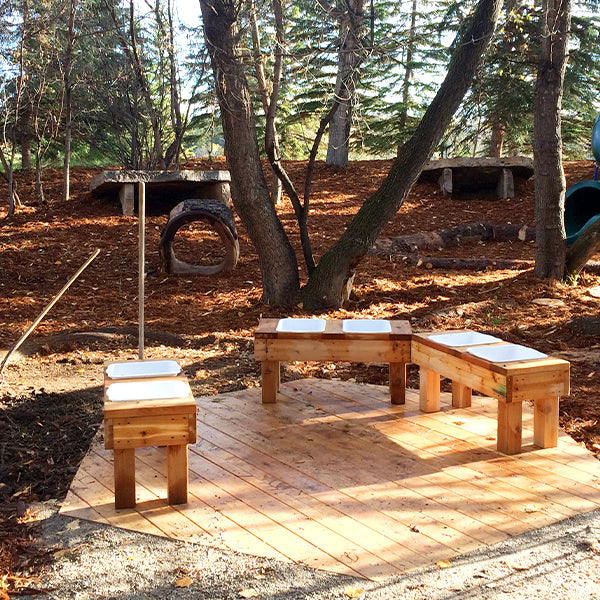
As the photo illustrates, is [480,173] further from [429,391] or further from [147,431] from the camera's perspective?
[147,431]

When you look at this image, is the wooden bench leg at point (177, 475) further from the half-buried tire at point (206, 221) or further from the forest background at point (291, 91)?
the half-buried tire at point (206, 221)

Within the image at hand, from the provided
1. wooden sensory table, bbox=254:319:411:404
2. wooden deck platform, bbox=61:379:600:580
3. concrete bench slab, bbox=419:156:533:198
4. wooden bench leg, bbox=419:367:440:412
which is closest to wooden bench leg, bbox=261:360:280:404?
wooden sensory table, bbox=254:319:411:404

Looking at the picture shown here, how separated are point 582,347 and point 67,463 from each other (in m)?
4.33

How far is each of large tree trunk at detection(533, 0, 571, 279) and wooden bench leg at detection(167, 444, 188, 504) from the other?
582cm

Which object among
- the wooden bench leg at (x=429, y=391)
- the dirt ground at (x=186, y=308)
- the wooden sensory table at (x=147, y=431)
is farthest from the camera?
the wooden bench leg at (x=429, y=391)

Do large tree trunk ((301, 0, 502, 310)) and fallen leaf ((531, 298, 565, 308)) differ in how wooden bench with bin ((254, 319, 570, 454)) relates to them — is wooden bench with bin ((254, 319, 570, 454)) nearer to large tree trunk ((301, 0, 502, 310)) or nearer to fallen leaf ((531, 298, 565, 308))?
large tree trunk ((301, 0, 502, 310))

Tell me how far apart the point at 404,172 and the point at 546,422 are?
349 centimetres

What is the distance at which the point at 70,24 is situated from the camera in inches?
399

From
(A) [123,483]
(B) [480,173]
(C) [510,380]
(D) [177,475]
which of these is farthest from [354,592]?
(B) [480,173]

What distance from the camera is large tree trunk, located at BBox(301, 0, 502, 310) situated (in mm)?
6637

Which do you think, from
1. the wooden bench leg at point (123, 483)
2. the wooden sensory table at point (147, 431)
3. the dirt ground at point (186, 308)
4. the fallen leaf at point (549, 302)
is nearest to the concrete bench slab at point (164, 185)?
the dirt ground at point (186, 308)

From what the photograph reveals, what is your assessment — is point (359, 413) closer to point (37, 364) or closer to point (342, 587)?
point (342, 587)

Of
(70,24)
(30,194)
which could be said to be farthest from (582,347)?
(30,194)

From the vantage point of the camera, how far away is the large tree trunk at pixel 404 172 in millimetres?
6637
